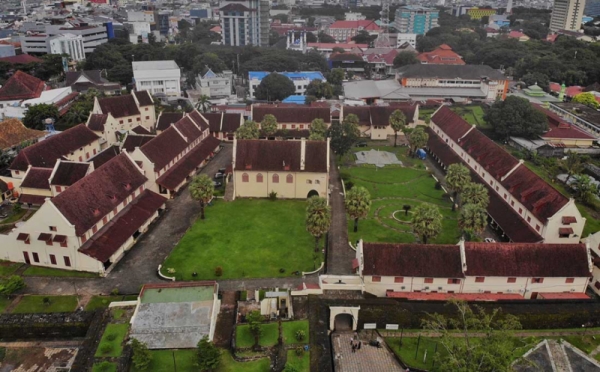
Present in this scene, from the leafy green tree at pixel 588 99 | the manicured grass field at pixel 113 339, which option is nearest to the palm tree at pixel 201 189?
the manicured grass field at pixel 113 339

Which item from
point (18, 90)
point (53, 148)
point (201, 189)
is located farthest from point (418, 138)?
point (18, 90)

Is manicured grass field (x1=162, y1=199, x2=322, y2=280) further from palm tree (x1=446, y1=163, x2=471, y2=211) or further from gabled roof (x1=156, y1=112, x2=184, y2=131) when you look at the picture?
gabled roof (x1=156, y1=112, x2=184, y2=131)

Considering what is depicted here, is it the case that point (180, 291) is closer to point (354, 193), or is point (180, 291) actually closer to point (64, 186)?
point (354, 193)

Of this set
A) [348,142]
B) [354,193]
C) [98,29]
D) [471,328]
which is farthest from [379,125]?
[98,29]

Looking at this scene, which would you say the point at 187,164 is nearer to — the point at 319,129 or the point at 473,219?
the point at 319,129

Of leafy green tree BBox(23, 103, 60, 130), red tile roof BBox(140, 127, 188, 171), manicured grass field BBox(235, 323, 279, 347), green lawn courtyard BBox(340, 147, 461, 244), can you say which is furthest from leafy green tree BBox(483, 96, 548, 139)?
leafy green tree BBox(23, 103, 60, 130)
